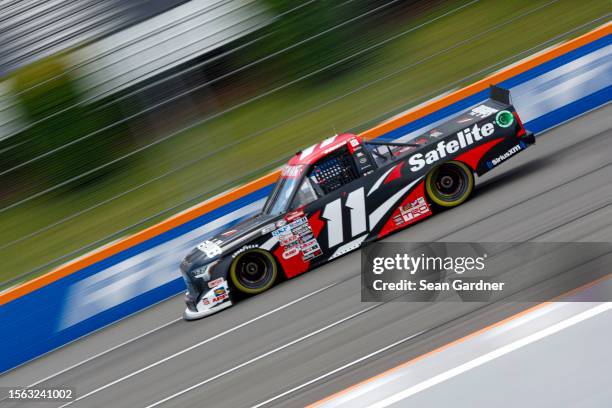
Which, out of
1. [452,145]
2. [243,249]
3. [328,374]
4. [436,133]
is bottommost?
[328,374]

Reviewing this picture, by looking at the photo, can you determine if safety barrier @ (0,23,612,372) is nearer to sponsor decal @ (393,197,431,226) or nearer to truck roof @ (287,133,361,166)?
truck roof @ (287,133,361,166)

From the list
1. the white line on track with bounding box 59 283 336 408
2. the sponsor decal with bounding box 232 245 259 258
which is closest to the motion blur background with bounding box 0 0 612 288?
the sponsor decal with bounding box 232 245 259 258

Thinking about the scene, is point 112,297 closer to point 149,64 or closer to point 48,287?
point 48,287

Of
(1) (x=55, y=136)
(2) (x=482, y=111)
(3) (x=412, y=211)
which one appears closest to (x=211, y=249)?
(3) (x=412, y=211)

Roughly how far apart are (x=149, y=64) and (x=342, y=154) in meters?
6.93

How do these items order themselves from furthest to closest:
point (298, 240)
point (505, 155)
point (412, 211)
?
point (505, 155), point (412, 211), point (298, 240)

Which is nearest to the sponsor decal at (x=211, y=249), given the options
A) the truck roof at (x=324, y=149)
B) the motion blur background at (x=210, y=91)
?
the truck roof at (x=324, y=149)

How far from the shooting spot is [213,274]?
9250 mm

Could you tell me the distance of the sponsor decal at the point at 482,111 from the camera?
9.60 m

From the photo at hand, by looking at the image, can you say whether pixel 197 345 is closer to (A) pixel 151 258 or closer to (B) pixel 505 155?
(A) pixel 151 258

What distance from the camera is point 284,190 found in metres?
9.62

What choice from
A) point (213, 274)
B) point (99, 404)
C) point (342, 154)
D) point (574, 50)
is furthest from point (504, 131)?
point (99, 404)

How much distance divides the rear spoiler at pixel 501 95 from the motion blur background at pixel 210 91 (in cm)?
253

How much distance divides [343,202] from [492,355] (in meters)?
5.23
